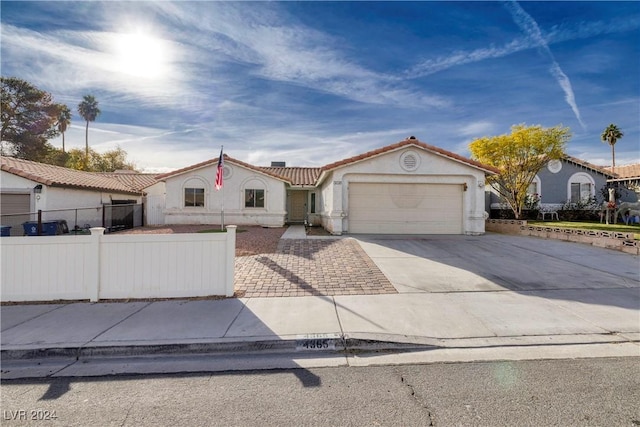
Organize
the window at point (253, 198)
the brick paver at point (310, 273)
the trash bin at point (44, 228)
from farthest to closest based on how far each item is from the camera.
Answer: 1. the window at point (253, 198)
2. the trash bin at point (44, 228)
3. the brick paver at point (310, 273)

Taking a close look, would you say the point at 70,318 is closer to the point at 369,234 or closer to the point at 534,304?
the point at 534,304

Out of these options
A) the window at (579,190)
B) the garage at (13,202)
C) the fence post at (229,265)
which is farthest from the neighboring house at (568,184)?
the garage at (13,202)

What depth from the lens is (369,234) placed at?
14062 mm

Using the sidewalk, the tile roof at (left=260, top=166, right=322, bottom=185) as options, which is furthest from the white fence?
the tile roof at (left=260, top=166, right=322, bottom=185)

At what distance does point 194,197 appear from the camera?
59.5ft

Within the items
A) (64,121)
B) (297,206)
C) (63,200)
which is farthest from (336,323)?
(64,121)

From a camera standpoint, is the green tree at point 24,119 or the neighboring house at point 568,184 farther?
the green tree at point 24,119

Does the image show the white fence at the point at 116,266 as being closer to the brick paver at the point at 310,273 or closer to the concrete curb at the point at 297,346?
the brick paver at the point at 310,273

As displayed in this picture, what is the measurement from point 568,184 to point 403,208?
18.8m

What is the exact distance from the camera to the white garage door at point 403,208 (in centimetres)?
1431

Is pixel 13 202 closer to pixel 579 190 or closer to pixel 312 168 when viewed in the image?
pixel 312 168

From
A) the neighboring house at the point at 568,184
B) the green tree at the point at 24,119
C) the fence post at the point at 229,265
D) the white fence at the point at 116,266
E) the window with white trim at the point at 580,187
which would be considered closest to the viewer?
the white fence at the point at 116,266

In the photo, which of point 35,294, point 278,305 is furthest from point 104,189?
point 278,305

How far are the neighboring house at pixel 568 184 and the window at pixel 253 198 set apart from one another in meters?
19.4
